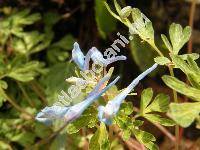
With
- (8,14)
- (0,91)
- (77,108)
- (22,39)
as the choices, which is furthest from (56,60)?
(77,108)

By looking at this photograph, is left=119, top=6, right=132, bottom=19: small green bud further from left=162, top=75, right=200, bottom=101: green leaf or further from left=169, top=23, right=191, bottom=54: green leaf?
left=162, top=75, right=200, bottom=101: green leaf

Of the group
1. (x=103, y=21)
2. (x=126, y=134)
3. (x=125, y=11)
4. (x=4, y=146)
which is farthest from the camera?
(x=103, y=21)

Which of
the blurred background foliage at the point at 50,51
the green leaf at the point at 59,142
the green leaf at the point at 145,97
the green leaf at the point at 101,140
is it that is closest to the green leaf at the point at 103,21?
the blurred background foliage at the point at 50,51

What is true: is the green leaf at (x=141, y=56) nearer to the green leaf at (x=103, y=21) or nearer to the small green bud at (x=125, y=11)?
the green leaf at (x=103, y=21)

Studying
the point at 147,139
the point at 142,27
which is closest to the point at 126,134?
the point at 147,139

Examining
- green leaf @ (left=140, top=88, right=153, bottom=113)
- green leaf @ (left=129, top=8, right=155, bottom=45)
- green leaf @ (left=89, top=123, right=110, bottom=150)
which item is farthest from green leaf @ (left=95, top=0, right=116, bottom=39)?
green leaf @ (left=89, top=123, right=110, bottom=150)

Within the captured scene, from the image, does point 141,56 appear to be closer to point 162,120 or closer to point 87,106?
point 162,120
